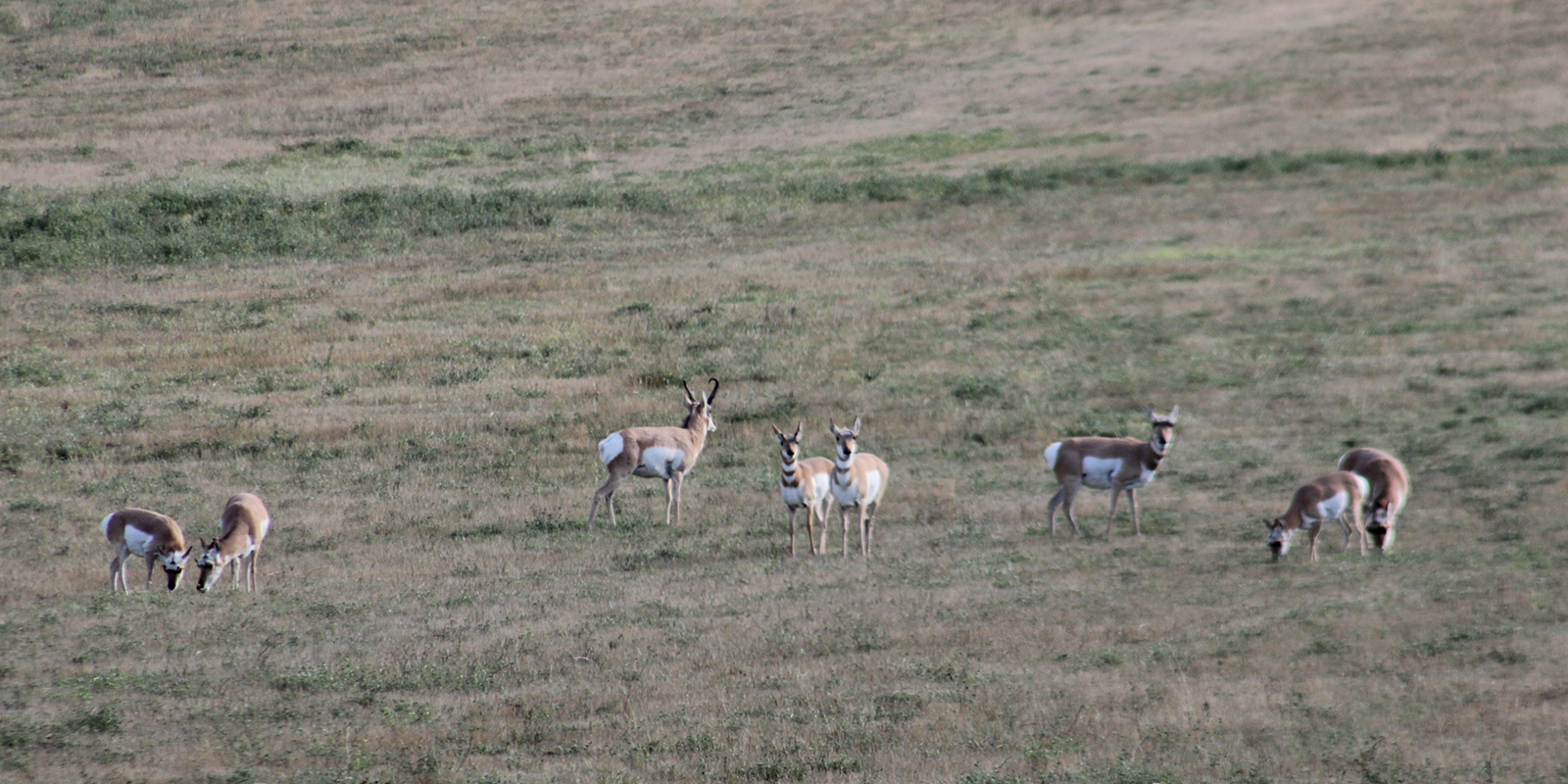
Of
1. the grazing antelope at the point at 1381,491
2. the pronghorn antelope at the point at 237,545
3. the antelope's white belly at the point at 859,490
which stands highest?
the pronghorn antelope at the point at 237,545

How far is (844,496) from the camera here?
61.9ft

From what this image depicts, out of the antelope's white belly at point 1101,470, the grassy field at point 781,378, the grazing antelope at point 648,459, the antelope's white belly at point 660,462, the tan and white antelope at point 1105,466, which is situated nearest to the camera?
the grassy field at point 781,378

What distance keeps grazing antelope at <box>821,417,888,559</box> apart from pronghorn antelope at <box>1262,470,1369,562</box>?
508cm

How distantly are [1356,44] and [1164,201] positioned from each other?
2051 centimetres

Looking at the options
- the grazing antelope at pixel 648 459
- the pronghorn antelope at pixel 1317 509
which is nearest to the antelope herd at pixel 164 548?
the grazing antelope at pixel 648 459

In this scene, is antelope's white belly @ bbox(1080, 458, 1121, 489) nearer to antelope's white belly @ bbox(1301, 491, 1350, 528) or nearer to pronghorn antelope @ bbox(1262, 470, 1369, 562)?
pronghorn antelope @ bbox(1262, 470, 1369, 562)

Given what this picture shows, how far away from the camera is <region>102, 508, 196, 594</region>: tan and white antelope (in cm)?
1680

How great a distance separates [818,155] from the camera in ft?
172

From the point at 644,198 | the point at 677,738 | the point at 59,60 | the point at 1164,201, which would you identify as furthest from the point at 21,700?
the point at 59,60

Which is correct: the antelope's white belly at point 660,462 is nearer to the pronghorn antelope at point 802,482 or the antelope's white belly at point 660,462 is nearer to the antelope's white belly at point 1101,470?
the pronghorn antelope at point 802,482

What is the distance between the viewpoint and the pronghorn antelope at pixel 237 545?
55.2 feet

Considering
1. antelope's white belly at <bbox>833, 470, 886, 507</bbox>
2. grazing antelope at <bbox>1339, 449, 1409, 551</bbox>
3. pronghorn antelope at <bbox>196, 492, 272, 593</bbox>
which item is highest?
pronghorn antelope at <bbox>196, 492, 272, 593</bbox>

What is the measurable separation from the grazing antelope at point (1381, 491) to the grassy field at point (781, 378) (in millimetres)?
638

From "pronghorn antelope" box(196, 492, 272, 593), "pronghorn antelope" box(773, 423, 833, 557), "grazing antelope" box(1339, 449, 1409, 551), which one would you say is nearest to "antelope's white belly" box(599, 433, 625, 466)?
"pronghorn antelope" box(773, 423, 833, 557)
